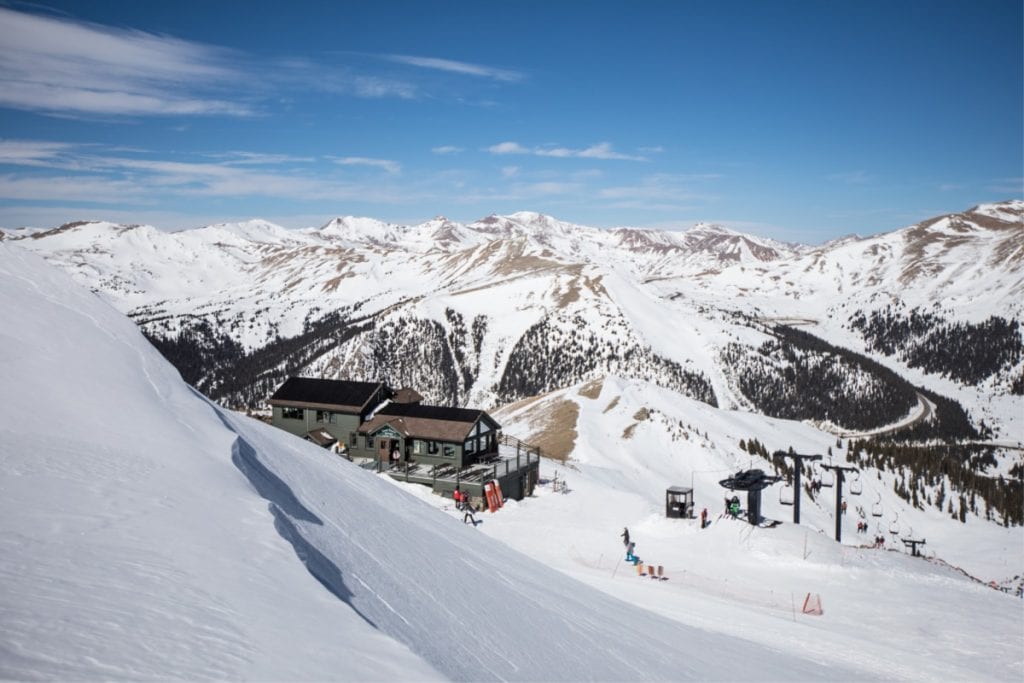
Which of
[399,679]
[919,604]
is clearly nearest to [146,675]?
[399,679]

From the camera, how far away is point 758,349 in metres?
186

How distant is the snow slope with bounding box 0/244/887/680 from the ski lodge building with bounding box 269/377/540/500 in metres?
24.7

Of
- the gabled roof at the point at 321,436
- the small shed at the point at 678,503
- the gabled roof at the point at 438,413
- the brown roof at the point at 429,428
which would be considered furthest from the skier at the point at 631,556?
the gabled roof at the point at 321,436

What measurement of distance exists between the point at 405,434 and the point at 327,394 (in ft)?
38.2

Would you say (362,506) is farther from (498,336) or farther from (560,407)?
(498,336)

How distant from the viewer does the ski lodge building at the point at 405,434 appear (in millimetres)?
41469

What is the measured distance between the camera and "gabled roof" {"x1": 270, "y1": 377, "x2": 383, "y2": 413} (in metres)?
51.3

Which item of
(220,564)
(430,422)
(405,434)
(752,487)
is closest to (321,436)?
(405,434)

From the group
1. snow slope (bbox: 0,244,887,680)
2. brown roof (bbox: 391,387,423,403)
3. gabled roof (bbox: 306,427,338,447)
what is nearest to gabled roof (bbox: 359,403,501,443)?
gabled roof (bbox: 306,427,338,447)

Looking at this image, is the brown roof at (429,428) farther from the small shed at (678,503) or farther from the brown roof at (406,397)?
the small shed at (678,503)

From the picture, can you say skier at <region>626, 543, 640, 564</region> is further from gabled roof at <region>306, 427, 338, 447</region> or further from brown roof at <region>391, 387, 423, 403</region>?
brown roof at <region>391, 387, 423, 403</region>

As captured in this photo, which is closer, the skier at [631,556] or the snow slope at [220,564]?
the snow slope at [220,564]

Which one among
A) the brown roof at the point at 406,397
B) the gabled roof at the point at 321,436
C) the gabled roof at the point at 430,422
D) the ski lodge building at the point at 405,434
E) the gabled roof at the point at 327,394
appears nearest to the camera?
the ski lodge building at the point at 405,434

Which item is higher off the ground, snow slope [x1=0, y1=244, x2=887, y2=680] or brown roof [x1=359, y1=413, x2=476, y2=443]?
snow slope [x1=0, y1=244, x2=887, y2=680]
